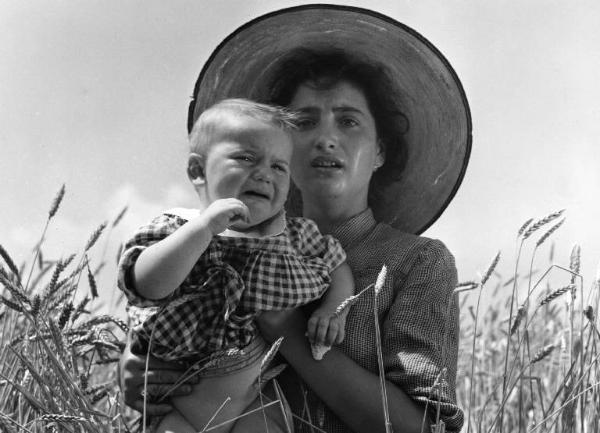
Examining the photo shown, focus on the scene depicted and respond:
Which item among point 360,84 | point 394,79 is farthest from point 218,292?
point 394,79

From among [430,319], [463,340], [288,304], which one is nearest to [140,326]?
[288,304]

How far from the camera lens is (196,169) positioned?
2459mm

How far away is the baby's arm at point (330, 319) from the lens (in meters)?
2.29

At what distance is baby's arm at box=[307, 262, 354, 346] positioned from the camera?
2.29 meters

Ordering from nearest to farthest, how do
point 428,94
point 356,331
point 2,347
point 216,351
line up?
point 216,351 < point 356,331 < point 2,347 < point 428,94

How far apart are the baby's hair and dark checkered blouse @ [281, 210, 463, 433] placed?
528 mm

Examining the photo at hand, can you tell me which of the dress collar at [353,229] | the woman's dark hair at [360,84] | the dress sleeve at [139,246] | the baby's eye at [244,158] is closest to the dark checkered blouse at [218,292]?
the dress sleeve at [139,246]

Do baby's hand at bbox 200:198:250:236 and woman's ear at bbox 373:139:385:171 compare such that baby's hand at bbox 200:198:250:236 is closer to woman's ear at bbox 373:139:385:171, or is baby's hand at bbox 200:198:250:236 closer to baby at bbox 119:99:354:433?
baby at bbox 119:99:354:433

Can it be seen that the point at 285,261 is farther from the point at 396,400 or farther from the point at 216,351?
the point at 396,400

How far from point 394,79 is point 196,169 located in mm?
1035

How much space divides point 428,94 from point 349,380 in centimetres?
136

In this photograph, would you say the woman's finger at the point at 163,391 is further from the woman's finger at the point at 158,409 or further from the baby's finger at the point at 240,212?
the baby's finger at the point at 240,212

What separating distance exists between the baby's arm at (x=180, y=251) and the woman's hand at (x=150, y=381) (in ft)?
0.82

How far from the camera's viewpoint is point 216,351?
2236mm
